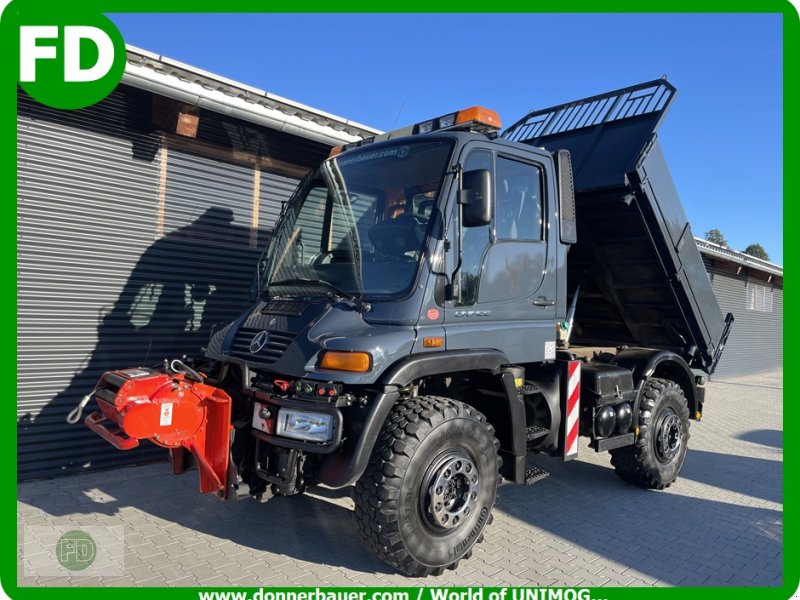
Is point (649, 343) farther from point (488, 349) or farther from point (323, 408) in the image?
point (323, 408)

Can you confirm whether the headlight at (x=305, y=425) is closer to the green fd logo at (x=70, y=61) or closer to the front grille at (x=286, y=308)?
the front grille at (x=286, y=308)

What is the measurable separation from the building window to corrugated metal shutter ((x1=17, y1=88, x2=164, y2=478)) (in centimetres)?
1754

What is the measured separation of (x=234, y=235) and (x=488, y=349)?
3.80 m

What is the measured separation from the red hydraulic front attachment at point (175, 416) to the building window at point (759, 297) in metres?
18.0

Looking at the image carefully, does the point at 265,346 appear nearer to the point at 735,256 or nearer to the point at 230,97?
the point at 230,97

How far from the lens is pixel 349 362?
3.52m

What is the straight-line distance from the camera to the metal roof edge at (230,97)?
5227 millimetres

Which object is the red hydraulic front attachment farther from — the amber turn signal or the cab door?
the cab door

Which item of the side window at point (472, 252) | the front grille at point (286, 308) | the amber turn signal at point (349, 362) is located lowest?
the amber turn signal at point (349, 362)

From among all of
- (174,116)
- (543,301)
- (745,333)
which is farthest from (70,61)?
(745,333)

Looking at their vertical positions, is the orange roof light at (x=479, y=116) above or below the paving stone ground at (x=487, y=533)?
above

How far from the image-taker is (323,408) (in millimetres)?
3471

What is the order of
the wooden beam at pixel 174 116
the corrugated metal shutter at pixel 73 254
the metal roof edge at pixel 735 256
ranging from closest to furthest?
the corrugated metal shutter at pixel 73 254
the wooden beam at pixel 174 116
the metal roof edge at pixel 735 256

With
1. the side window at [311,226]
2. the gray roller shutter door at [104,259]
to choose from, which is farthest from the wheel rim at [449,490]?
the gray roller shutter door at [104,259]
